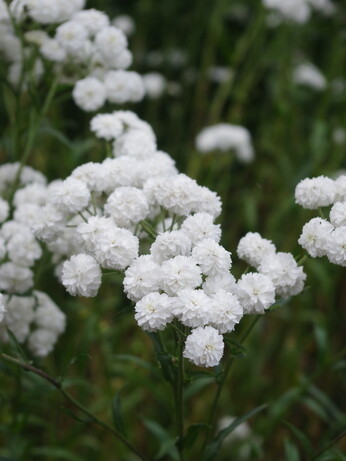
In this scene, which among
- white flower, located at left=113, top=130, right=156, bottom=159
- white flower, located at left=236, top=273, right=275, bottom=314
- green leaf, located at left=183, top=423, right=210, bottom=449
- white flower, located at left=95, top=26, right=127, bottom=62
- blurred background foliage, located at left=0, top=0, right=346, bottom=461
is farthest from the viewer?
blurred background foliage, located at left=0, top=0, right=346, bottom=461

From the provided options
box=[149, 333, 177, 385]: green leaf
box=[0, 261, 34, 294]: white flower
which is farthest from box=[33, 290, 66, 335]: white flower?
box=[149, 333, 177, 385]: green leaf

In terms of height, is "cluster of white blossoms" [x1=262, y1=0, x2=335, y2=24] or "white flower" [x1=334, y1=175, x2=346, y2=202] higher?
"white flower" [x1=334, y1=175, x2=346, y2=202]

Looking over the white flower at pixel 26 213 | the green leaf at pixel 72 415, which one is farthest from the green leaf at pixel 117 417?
the white flower at pixel 26 213

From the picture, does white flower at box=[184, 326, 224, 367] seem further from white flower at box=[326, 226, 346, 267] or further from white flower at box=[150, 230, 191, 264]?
white flower at box=[326, 226, 346, 267]

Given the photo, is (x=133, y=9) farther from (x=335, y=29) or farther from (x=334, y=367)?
(x=334, y=367)

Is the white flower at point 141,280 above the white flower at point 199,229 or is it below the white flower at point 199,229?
below

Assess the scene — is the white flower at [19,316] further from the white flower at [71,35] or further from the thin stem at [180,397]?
the white flower at [71,35]

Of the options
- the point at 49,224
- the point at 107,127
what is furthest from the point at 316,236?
the point at 107,127
